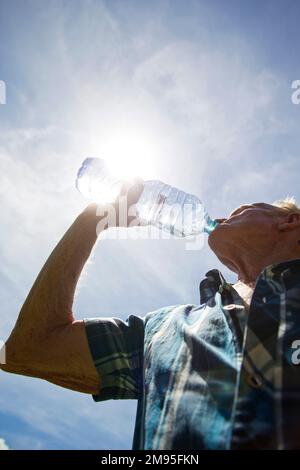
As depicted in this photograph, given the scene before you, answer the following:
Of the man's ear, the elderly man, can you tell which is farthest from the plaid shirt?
the man's ear

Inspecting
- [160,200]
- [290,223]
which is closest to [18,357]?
[290,223]

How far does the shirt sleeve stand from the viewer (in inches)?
98.9

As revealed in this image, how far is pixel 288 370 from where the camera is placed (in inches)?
70.1

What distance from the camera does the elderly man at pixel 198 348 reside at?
5.42 feet

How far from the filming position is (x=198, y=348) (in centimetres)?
206

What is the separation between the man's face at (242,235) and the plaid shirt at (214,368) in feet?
2.66

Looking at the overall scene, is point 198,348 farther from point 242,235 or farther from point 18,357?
point 242,235

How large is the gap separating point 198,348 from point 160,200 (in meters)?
3.19

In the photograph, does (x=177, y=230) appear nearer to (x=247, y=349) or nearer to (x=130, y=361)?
(x=130, y=361)

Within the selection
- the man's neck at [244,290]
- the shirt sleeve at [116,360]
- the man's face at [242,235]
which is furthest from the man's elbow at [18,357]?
the man's face at [242,235]
